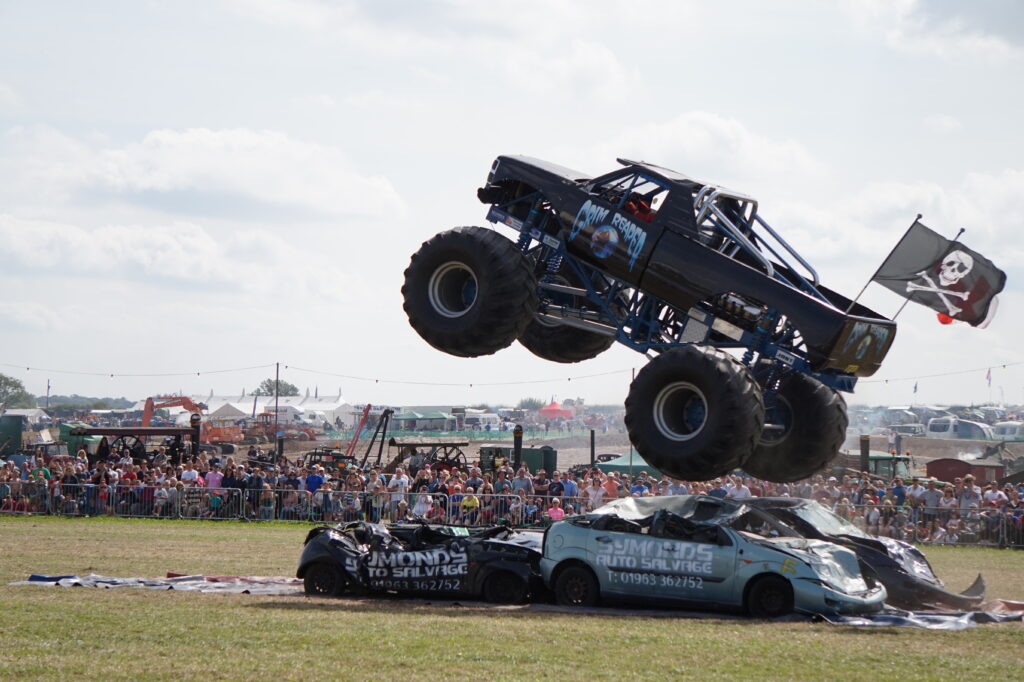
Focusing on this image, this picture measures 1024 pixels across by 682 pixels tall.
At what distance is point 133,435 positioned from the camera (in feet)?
133

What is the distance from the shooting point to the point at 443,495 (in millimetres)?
26516

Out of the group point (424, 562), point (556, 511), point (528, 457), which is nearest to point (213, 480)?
point (556, 511)

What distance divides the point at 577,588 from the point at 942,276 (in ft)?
19.7

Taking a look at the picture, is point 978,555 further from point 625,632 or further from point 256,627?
point 256,627

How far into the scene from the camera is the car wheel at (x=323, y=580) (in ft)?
51.5

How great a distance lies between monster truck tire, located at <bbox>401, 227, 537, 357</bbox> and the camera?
43.1ft

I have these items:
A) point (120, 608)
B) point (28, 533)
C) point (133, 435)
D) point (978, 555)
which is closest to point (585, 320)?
point (120, 608)

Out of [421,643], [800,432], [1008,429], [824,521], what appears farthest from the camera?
[1008,429]

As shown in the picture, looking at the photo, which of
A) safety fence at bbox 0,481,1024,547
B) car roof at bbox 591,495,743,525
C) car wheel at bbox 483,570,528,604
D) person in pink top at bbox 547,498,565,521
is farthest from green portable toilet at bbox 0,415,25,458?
car roof at bbox 591,495,743,525

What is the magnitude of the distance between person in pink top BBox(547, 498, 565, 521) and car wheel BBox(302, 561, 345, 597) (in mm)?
6735

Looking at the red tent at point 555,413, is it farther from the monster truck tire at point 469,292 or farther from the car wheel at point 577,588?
the monster truck tire at point 469,292

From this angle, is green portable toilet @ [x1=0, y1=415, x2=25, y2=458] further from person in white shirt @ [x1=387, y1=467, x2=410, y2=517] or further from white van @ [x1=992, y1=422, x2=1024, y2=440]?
white van @ [x1=992, y1=422, x2=1024, y2=440]

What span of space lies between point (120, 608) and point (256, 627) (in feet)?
7.43

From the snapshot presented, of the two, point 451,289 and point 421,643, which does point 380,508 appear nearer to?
point 451,289
